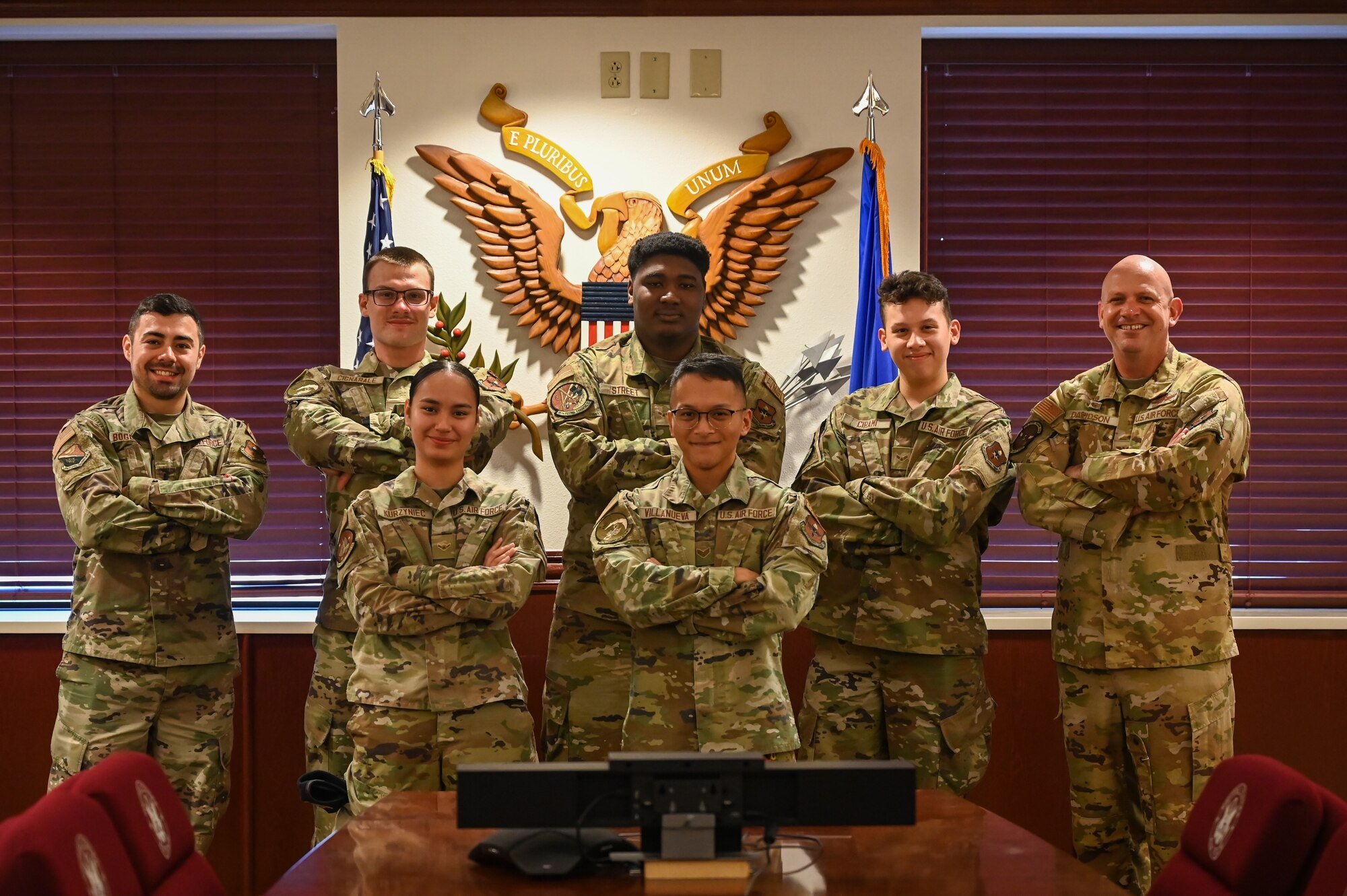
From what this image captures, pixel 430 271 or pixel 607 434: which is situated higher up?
pixel 430 271

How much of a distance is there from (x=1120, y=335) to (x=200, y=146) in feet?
11.8

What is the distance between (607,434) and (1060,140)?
244 centimetres

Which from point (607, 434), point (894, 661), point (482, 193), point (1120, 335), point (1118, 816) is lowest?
point (1118, 816)

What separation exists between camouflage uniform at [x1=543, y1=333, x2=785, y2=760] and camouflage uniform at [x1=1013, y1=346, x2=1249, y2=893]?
0.84 meters

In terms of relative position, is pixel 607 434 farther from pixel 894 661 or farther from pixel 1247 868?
pixel 1247 868

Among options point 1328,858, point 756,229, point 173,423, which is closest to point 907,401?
point 756,229

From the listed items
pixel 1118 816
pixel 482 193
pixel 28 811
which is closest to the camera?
pixel 28 811

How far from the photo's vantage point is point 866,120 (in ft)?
14.3

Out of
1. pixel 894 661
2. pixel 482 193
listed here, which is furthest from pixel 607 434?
pixel 482 193

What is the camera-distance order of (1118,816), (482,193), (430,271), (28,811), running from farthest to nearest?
(482,193) < (430,271) < (1118,816) < (28,811)

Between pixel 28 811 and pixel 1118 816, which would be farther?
pixel 1118 816

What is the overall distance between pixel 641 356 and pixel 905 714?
1350 mm

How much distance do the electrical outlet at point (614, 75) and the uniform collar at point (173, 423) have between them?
1943mm

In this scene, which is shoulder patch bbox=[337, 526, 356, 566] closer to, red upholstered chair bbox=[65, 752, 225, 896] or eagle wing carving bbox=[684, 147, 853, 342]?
red upholstered chair bbox=[65, 752, 225, 896]
